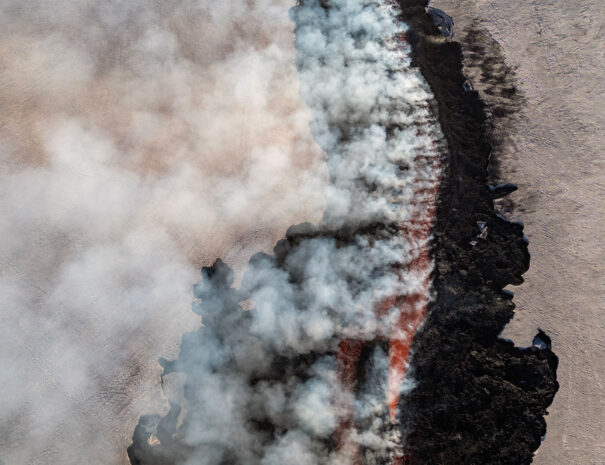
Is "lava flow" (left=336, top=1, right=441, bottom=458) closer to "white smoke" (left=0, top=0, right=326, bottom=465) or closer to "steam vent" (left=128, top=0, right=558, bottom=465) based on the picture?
"steam vent" (left=128, top=0, right=558, bottom=465)

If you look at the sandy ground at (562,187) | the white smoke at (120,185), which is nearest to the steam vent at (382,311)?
the sandy ground at (562,187)

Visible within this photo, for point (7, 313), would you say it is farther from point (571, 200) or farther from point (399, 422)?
point (571, 200)

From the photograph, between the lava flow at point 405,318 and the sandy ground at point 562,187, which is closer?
the lava flow at point 405,318

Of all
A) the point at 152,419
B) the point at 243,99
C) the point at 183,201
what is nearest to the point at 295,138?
the point at 243,99

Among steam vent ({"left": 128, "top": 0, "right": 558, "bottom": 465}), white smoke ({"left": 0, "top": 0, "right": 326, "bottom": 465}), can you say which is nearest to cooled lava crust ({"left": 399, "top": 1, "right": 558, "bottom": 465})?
steam vent ({"left": 128, "top": 0, "right": 558, "bottom": 465})

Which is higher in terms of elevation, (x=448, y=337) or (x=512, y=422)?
(x=448, y=337)

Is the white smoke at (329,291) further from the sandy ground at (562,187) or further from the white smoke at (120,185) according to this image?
the sandy ground at (562,187)
